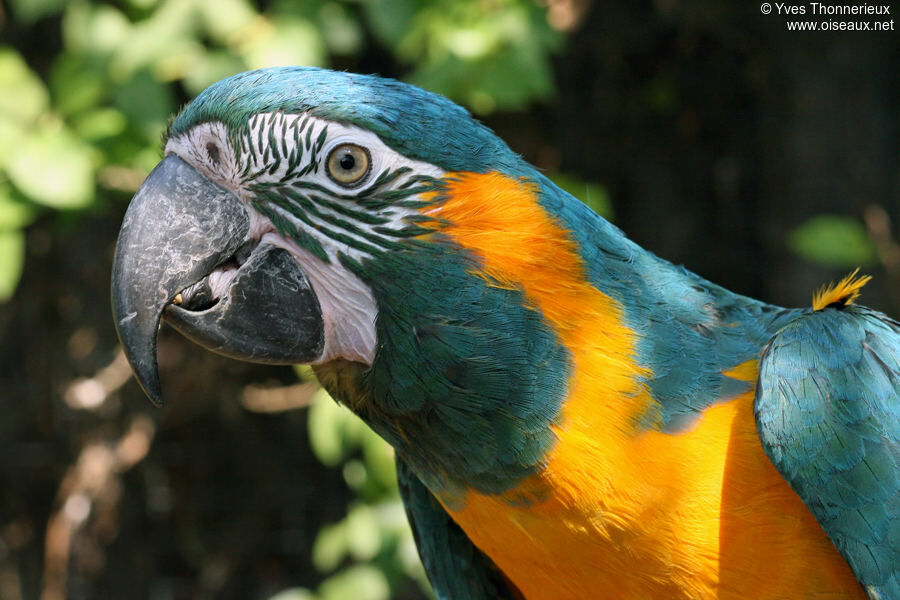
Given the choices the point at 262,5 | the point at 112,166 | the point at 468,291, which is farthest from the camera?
the point at 262,5

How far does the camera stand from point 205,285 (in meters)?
1.29

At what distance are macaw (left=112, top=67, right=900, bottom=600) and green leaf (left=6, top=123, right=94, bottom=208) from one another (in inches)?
35.9

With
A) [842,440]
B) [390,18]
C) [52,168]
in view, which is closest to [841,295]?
[842,440]

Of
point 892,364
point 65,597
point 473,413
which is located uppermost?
point 892,364

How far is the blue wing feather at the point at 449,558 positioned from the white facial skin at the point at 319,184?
1.73ft

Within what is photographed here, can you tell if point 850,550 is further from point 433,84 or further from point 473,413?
point 433,84

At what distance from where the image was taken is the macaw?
1.29m

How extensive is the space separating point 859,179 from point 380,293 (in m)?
2.73

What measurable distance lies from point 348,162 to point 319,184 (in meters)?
0.05

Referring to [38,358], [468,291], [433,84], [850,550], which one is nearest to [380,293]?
[468,291]

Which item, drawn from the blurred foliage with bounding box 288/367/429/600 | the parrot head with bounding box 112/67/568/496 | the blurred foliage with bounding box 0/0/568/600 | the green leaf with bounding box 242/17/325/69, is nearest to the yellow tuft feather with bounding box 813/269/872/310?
the parrot head with bounding box 112/67/568/496

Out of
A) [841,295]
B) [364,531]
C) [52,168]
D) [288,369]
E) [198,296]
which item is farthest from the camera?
[288,369]

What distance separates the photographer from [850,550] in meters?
1.29

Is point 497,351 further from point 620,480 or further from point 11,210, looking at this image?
point 11,210
